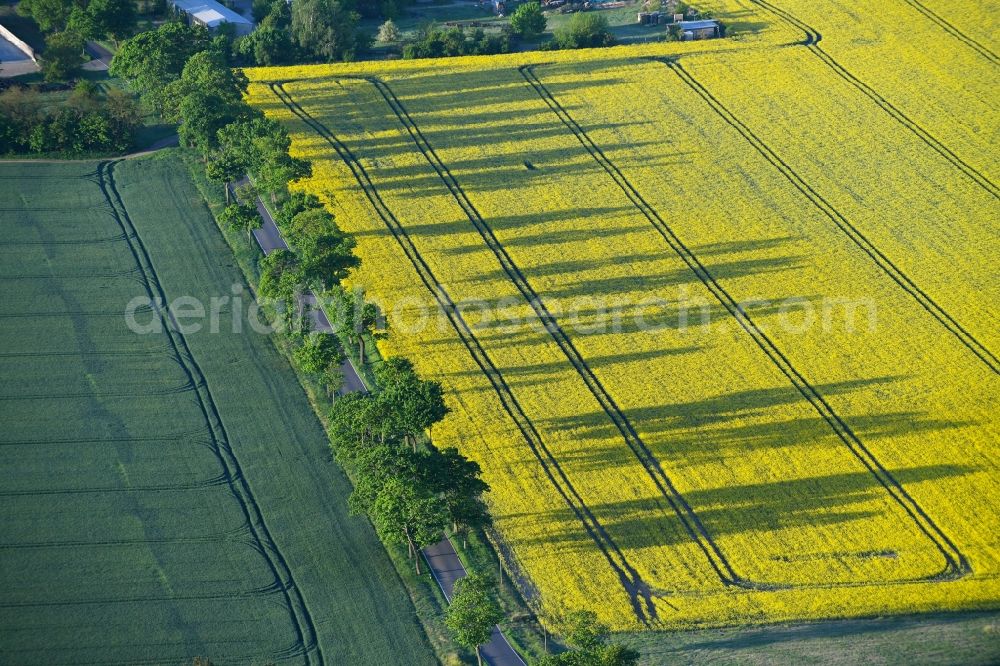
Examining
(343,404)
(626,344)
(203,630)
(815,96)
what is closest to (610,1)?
(815,96)

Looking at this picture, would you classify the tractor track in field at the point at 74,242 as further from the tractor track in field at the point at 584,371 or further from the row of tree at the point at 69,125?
the tractor track in field at the point at 584,371

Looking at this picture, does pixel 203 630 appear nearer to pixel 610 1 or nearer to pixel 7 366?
pixel 7 366

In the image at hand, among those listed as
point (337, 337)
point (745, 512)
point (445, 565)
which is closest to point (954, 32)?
point (337, 337)

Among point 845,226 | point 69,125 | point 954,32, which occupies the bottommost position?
point 845,226

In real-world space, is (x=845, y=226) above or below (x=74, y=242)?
above

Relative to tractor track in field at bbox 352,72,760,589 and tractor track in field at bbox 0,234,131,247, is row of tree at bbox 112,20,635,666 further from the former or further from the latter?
tractor track in field at bbox 352,72,760,589

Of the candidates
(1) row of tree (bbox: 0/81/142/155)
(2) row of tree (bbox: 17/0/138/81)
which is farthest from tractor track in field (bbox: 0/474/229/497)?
(2) row of tree (bbox: 17/0/138/81)

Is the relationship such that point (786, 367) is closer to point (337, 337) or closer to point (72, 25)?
point (337, 337)
